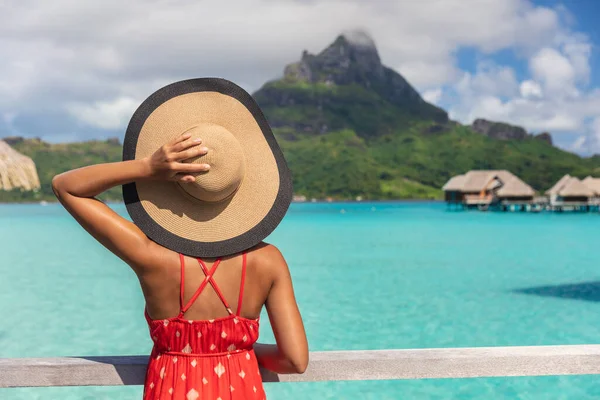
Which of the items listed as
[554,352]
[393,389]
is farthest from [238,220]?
[393,389]

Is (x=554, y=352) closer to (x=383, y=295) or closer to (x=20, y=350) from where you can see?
(x=20, y=350)

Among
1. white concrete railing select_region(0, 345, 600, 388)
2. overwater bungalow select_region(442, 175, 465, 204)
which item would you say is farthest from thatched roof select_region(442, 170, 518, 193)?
white concrete railing select_region(0, 345, 600, 388)

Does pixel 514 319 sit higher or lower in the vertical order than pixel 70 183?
lower

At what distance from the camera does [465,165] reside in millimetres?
129625

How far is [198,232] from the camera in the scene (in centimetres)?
147

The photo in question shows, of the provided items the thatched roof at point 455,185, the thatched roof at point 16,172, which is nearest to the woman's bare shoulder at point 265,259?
the thatched roof at point 16,172

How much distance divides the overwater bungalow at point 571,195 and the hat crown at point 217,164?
200 ft

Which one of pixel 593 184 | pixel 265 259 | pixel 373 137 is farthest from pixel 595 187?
pixel 373 137

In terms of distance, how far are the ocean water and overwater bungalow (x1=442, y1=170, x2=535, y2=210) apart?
3853cm

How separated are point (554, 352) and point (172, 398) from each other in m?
1.18

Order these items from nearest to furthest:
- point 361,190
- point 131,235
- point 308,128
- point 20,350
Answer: point 131,235 → point 20,350 → point 361,190 → point 308,128

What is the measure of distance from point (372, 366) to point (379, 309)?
10806 millimetres

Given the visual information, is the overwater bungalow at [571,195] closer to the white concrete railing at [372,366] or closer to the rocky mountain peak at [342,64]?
the white concrete railing at [372,366]

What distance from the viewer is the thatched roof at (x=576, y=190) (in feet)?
184
